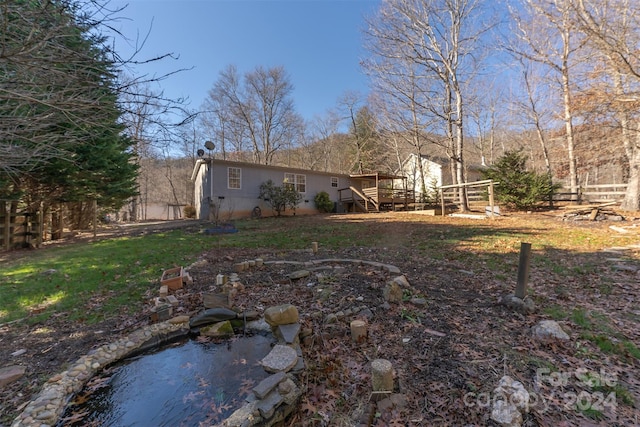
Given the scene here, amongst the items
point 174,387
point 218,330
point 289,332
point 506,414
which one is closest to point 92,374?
point 174,387

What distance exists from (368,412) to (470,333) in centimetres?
139

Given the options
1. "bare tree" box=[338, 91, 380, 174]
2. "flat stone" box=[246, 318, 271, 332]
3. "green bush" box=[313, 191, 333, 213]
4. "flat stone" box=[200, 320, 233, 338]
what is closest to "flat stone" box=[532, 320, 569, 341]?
"flat stone" box=[246, 318, 271, 332]

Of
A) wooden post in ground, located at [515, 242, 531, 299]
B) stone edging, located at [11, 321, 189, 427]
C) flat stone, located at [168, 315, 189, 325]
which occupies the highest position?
wooden post in ground, located at [515, 242, 531, 299]

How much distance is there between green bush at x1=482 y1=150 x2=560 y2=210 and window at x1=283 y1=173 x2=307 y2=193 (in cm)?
1052

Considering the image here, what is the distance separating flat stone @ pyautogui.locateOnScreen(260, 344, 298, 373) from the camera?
7.52ft

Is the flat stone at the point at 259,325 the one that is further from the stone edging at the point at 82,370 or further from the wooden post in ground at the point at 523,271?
the wooden post in ground at the point at 523,271

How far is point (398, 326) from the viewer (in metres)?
2.86

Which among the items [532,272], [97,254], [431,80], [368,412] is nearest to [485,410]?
[368,412]

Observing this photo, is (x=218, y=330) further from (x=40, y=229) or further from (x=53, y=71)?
(x=40, y=229)

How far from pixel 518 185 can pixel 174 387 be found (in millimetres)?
15443

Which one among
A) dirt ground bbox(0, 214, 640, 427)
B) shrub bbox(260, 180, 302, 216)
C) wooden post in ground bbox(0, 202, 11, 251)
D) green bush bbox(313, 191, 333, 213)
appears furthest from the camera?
green bush bbox(313, 191, 333, 213)

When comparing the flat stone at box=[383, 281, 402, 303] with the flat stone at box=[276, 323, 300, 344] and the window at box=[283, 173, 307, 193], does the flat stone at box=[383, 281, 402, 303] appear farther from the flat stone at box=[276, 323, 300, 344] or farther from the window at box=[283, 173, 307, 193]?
the window at box=[283, 173, 307, 193]

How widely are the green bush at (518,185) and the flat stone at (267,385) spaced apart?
14571mm

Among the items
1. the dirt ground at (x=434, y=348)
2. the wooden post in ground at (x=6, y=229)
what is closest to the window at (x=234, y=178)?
the wooden post in ground at (x=6, y=229)
